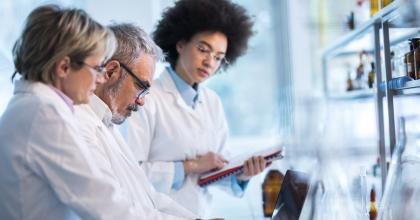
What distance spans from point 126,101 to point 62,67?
42cm

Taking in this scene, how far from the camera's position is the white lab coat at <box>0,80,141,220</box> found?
0.95m

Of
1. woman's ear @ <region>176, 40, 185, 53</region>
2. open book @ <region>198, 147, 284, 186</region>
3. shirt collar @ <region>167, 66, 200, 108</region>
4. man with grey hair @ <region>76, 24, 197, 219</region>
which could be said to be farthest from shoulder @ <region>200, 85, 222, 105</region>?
man with grey hair @ <region>76, 24, 197, 219</region>

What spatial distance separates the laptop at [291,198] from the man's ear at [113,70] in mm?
594

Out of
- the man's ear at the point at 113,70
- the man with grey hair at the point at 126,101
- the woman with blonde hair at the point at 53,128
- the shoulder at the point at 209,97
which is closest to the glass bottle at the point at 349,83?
the shoulder at the point at 209,97

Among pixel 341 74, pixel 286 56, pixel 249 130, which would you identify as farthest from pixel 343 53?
pixel 249 130

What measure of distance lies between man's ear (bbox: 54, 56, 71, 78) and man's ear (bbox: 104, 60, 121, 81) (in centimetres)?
35

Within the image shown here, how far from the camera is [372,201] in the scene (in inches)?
64.8

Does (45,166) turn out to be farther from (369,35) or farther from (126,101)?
(369,35)

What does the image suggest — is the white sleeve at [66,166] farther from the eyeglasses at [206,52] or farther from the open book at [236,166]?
the eyeglasses at [206,52]

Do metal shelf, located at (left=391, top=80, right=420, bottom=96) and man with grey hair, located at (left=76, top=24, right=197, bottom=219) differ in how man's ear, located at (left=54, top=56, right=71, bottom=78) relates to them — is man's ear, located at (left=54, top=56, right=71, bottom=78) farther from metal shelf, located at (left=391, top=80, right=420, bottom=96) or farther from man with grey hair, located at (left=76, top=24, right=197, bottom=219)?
metal shelf, located at (left=391, top=80, right=420, bottom=96)

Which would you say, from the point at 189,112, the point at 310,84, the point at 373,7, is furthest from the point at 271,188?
the point at 310,84

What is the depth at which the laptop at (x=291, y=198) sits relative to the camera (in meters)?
1.30

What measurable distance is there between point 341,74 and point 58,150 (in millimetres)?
2371

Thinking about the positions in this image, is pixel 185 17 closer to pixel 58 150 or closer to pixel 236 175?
pixel 236 175
